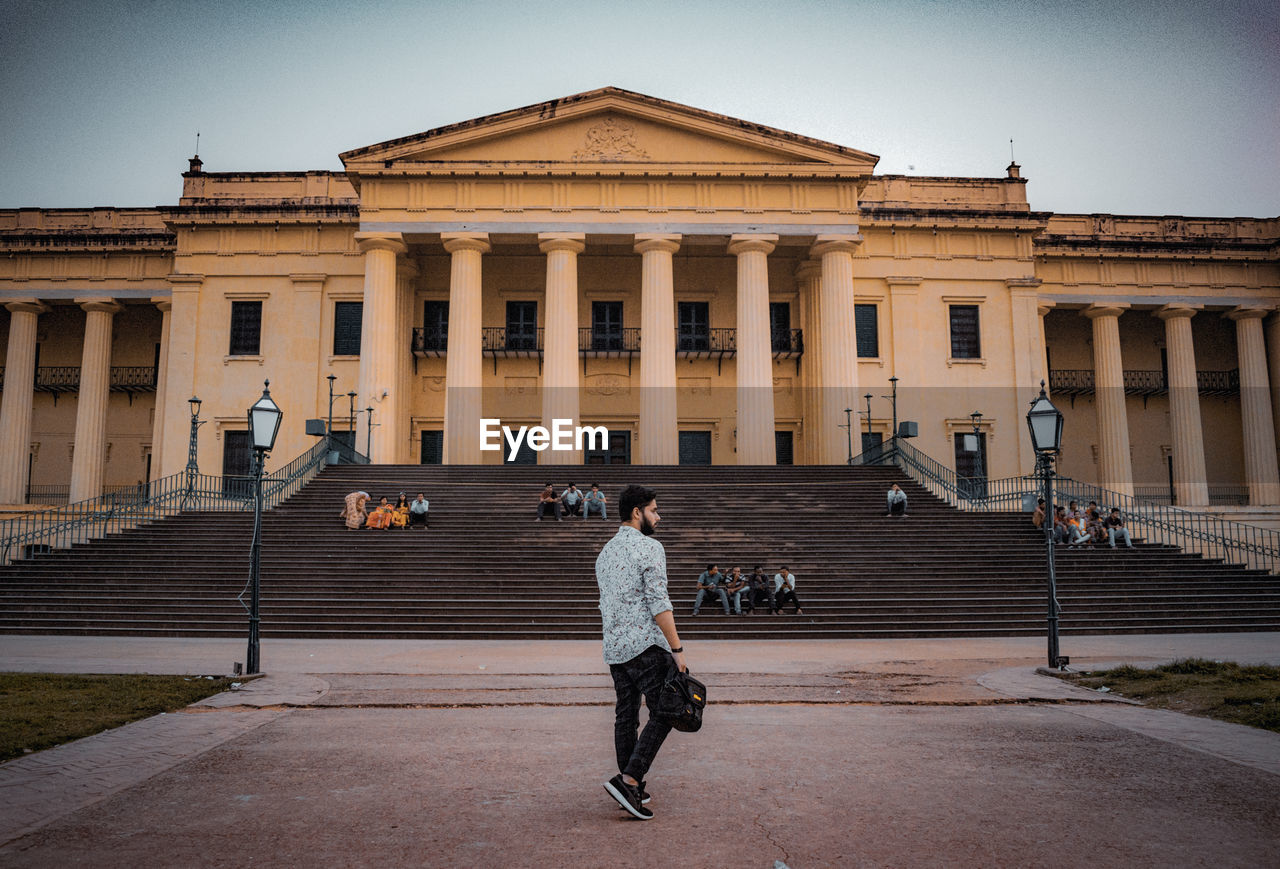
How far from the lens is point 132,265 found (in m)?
38.8

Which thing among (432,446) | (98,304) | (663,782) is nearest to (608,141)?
(432,446)

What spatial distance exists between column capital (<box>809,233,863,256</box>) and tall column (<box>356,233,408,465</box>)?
14877mm

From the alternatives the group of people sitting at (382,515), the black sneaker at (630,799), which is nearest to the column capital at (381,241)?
the group of people sitting at (382,515)

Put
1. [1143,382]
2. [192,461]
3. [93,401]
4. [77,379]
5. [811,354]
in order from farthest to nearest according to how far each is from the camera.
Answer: [1143,382], [77,379], [93,401], [811,354], [192,461]

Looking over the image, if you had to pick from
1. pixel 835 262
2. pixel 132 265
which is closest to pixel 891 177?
pixel 835 262

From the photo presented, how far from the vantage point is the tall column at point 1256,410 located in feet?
128

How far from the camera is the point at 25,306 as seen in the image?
38.5 meters

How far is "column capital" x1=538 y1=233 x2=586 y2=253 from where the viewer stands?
1299 inches

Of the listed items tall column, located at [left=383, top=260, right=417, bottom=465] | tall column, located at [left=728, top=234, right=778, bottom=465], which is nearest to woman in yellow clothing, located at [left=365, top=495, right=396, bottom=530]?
tall column, located at [left=383, top=260, right=417, bottom=465]

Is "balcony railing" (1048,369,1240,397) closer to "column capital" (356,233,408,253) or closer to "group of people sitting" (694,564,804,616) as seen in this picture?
"group of people sitting" (694,564,804,616)

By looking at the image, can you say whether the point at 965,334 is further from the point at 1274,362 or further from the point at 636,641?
the point at 636,641

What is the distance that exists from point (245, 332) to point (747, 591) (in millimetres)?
26319

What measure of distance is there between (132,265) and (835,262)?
92.7ft

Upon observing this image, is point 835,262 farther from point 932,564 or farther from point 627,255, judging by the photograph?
point 932,564
